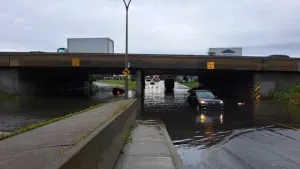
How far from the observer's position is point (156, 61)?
35219mm

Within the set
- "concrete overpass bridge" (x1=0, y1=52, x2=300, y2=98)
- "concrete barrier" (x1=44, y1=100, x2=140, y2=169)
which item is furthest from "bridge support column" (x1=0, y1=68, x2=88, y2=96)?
"concrete barrier" (x1=44, y1=100, x2=140, y2=169)

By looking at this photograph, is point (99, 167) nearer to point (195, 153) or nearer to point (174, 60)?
point (195, 153)

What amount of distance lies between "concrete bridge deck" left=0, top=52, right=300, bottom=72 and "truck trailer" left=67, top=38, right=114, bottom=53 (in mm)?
6160

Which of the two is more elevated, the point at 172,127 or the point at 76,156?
the point at 76,156

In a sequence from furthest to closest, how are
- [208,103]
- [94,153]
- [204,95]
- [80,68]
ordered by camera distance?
[80,68], [204,95], [208,103], [94,153]

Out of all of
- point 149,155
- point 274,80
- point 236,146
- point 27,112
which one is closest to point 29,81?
point 27,112

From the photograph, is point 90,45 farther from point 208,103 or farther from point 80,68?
point 208,103

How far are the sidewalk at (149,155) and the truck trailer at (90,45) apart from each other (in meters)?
31.3

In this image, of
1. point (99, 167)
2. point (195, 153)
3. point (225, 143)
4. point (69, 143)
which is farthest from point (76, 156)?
point (225, 143)

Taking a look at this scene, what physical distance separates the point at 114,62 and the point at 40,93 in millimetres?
13252

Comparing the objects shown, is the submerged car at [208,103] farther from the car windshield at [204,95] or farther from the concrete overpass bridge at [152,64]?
the concrete overpass bridge at [152,64]

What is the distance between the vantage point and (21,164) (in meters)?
4.36

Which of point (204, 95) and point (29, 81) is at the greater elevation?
point (29, 81)

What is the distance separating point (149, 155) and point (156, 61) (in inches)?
1091
